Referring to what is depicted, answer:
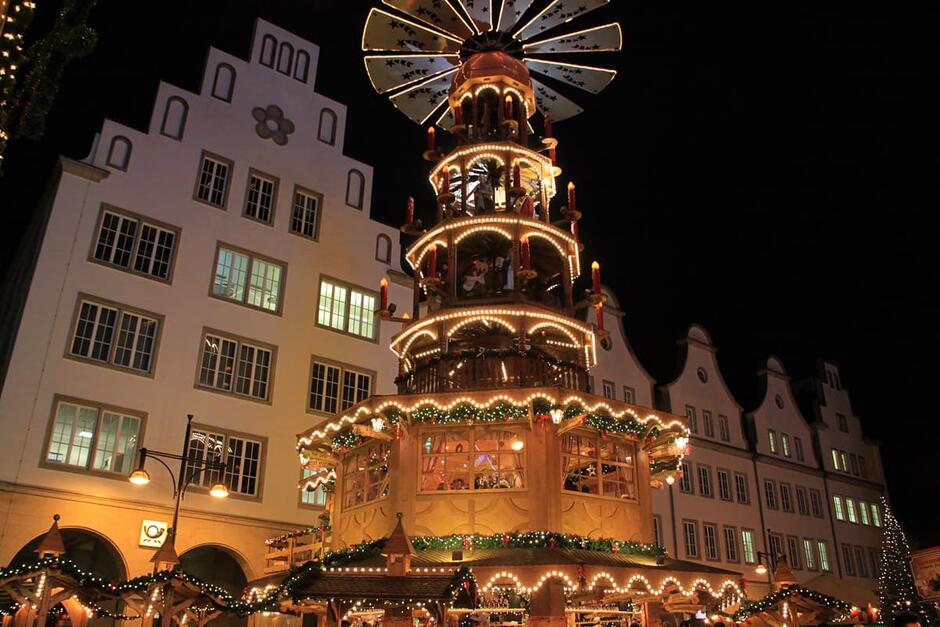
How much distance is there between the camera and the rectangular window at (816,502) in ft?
140

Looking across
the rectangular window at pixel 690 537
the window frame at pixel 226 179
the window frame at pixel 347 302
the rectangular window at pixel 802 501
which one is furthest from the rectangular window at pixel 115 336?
the rectangular window at pixel 802 501

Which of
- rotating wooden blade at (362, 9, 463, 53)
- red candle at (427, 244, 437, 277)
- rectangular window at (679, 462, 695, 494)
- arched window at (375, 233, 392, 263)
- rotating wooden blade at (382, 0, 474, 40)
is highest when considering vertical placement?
rotating wooden blade at (382, 0, 474, 40)

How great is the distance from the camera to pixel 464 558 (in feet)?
57.6

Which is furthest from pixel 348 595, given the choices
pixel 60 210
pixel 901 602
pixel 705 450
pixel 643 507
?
pixel 901 602

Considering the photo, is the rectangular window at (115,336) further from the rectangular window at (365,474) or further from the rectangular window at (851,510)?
the rectangular window at (851,510)

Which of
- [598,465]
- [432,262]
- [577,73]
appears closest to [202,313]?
[432,262]

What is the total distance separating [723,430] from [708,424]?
120cm

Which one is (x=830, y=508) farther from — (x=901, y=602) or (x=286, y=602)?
(x=286, y=602)

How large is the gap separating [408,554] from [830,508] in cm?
3610

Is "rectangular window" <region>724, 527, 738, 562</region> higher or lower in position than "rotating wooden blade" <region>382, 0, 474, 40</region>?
lower

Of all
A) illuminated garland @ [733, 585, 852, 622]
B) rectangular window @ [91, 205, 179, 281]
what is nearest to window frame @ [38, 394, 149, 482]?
rectangular window @ [91, 205, 179, 281]

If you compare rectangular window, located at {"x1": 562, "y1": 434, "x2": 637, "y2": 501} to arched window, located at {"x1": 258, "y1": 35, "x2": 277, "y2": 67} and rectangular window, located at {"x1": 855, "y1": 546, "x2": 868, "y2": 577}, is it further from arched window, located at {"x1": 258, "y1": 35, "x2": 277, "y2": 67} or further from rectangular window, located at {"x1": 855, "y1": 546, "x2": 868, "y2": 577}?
rectangular window, located at {"x1": 855, "y1": 546, "x2": 868, "y2": 577}

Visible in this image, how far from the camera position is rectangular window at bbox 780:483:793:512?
4094cm

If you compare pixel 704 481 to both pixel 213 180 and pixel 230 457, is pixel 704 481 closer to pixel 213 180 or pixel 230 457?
pixel 230 457
